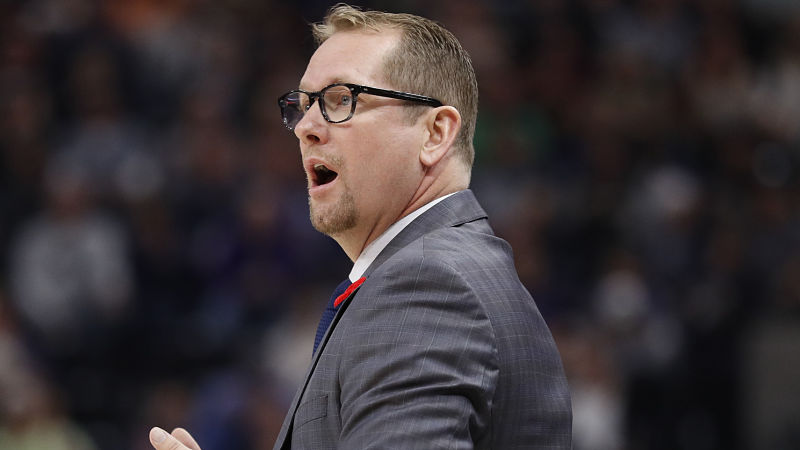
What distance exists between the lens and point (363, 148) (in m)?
1.87

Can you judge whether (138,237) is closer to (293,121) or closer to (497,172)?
(497,172)

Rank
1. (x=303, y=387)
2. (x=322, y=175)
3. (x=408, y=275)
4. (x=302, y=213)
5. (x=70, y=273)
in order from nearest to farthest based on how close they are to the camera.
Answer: (x=408, y=275) < (x=303, y=387) < (x=322, y=175) < (x=70, y=273) < (x=302, y=213)

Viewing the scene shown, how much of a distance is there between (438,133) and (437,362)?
20.7 inches

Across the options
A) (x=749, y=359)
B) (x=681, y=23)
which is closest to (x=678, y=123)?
(x=681, y=23)

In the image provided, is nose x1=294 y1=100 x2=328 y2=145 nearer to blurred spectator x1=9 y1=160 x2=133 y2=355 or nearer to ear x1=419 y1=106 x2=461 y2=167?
ear x1=419 y1=106 x2=461 y2=167

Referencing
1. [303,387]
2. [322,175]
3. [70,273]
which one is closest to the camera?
[303,387]

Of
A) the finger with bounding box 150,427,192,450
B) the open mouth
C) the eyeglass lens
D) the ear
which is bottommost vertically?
the finger with bounding box 150,427,192,450

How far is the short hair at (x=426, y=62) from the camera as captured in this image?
1.89 metres

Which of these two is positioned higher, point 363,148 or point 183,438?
point 363,148

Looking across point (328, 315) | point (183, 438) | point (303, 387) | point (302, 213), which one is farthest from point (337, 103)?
point (302, 213)

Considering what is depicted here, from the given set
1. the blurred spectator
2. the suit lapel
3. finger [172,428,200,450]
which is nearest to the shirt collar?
the suit lapel

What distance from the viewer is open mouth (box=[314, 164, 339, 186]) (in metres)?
1.95

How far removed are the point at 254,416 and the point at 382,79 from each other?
11.8 ft

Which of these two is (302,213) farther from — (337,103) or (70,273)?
(337,103)
